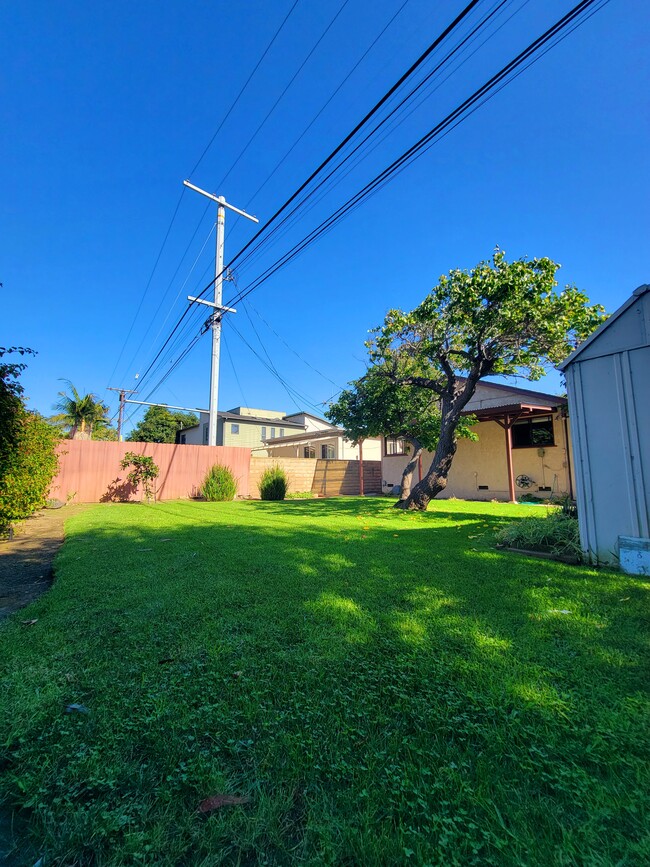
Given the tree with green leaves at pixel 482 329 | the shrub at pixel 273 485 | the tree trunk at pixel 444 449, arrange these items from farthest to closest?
the shrub at pixel 273 485 < the tree trunk at pixel 444 449 < the tree with green leaves at pixel 482 329

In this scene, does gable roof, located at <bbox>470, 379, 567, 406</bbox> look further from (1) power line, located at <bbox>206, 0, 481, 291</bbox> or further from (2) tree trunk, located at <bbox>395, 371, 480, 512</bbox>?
(1) power line, located at <bbox>206, 0, 481, 291</bbox>

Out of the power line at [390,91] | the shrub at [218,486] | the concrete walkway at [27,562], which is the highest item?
the power line at [390,91]

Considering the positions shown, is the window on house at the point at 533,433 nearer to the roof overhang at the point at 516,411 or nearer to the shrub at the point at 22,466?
the roof overhang at the point at 516,411

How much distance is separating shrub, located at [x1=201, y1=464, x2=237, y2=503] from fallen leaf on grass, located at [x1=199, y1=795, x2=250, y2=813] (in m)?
13.3

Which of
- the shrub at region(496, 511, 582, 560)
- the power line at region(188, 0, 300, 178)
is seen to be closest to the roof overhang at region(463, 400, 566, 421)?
the shrub at region(496, 511, 582, 560)

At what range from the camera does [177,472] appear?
14.9 m

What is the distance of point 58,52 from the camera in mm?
6793

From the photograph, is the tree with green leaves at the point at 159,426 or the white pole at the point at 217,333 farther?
the tree with green leaves at the point at 159,426

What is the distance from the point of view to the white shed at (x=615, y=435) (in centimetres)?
420

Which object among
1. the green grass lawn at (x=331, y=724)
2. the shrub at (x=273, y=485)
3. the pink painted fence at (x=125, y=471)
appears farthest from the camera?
the shrub at (x=273, y=485)

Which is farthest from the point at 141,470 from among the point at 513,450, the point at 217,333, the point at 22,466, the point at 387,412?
the point at 513,450

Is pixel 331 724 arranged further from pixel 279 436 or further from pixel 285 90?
pixel 279 436

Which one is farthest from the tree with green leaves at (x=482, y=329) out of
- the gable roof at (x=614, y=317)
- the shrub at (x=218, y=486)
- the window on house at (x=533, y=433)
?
the shrub at (x=218, y=486)

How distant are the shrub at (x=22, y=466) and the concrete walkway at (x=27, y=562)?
1.69ft
